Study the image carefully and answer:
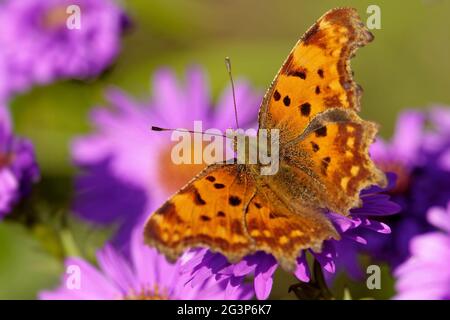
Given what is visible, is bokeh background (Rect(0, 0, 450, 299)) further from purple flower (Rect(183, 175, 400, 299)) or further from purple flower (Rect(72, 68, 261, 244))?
purple flower (Rect(183, 175, 400, 299))

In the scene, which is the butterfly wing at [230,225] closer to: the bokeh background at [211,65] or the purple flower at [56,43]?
the bokeh background at [211,65]

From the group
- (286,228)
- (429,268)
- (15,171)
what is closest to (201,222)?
(286,228)

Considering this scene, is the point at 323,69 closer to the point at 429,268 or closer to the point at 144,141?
the point at 429,268

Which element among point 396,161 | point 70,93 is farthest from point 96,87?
point 396,161

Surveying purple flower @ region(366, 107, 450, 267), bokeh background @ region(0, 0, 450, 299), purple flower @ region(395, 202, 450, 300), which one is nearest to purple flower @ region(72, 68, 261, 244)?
bokeh background @ region(0, 0, 450, 299)

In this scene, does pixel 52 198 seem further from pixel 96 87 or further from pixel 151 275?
pixel 151 275

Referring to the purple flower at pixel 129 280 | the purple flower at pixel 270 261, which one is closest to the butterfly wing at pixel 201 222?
the purple flower at pixel 270 261
